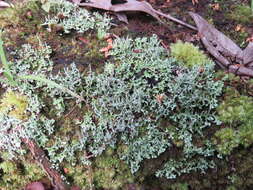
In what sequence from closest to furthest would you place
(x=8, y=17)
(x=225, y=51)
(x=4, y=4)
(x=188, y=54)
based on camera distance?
(x=188, y=54) < (x=225, y=51) < (x=8, y=17) < (x=4, y=4)

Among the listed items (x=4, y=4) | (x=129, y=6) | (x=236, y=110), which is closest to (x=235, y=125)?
(x=236, y=110)

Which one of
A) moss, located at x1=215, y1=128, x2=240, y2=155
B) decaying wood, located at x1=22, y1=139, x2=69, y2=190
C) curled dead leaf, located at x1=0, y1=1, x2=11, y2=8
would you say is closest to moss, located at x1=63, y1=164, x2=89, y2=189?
decaying wood, located at x1=22, y1=139, x2=69, y2=190

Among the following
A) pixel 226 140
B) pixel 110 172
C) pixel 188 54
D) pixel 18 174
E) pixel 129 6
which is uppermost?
pixel 129 6

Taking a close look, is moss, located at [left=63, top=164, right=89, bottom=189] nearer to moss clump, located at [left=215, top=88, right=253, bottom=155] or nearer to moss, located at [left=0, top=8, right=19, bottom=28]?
moss clump, located at [left=215, top=88, right=253, bottom=155]

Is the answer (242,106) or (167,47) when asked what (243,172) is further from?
(167,47)

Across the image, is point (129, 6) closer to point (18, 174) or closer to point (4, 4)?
point (4, 4)

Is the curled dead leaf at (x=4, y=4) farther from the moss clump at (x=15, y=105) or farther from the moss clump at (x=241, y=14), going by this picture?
the moss clump at (x=241, y=14)

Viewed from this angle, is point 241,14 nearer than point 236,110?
No
